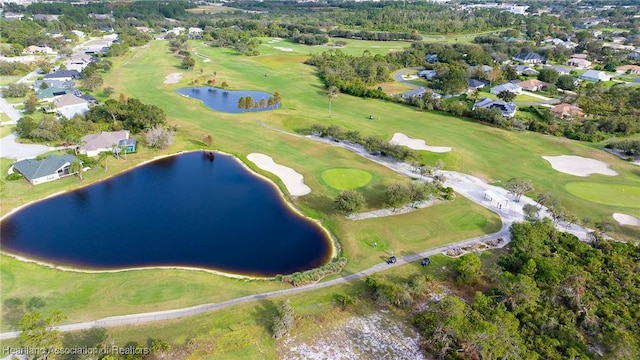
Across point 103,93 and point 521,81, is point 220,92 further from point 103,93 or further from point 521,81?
point 521,81

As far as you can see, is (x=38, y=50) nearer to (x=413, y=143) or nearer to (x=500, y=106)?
(x=413, y=143)

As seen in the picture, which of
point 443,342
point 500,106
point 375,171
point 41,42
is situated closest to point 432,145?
point 375,171

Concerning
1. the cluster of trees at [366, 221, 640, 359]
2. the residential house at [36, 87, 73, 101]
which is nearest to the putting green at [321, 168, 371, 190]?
the cluster of trees at [366, 221, 640, 359]

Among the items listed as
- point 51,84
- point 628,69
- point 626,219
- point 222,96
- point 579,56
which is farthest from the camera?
point 579,56

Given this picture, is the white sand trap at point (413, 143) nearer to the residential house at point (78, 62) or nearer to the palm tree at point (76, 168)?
the palm tree at point (76, 168)

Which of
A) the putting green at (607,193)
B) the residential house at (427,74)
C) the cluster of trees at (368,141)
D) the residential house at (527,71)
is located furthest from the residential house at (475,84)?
the putting green at (607,193)

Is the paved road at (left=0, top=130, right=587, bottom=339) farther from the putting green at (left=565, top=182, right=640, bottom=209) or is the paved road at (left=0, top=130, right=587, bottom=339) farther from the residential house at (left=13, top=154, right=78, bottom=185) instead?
the residential house at (left=13, top=154, right=78, bottom=185)

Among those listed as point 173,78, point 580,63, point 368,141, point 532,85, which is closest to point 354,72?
point 532,85
